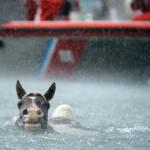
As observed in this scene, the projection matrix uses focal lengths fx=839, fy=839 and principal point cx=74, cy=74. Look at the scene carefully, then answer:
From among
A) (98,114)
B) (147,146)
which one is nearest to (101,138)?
(147,146)

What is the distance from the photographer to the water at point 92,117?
7766 millimetres

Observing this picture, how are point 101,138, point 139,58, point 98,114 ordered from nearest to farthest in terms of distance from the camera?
point 101,138 → point 98,114 → point 139,58

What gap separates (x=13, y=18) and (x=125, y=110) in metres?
4.83

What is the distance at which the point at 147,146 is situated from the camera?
7.77 meters

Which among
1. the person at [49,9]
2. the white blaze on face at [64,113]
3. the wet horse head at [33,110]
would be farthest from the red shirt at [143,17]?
the wet horse head at [33,110]

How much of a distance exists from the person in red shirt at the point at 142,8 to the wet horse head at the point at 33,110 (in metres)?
6.72

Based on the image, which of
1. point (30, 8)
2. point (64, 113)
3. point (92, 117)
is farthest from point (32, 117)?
point (30, 8)

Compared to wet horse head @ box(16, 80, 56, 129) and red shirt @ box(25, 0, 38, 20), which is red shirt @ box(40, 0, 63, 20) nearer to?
red shirt @ box(25, 0, 38, 20)

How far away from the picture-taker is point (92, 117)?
10.3m

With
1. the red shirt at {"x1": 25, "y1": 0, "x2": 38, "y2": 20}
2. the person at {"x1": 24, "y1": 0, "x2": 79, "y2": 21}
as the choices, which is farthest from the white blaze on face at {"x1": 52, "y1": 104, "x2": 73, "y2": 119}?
the red shirt at {"x1": 25, "y1": 0, "x2": 38, "y2": 20}

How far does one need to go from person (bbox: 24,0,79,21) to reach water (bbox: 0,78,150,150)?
1.19 metres

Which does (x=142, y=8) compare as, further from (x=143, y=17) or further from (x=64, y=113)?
(x=64, y=113)

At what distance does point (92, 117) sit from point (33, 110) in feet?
8.00

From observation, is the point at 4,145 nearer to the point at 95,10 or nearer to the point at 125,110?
the point at 125,110
